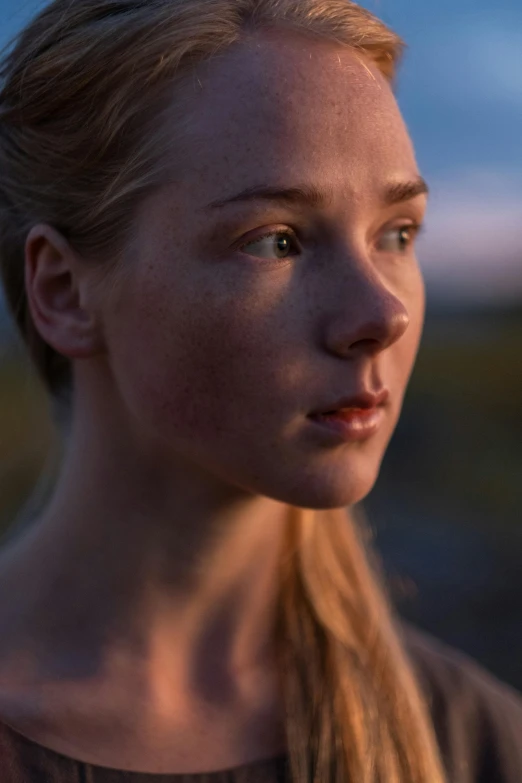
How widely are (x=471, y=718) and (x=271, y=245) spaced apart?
2.86 feet

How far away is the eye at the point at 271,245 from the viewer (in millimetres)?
1490

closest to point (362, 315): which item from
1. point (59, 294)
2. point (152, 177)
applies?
point (152, 177)

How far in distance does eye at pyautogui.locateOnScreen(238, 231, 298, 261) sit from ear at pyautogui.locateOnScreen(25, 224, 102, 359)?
0.30 metres

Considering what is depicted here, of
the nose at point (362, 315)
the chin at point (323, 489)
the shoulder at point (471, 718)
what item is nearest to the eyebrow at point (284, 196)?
the nose at point (362, 315)

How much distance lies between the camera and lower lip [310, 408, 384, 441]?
1495 millimetres

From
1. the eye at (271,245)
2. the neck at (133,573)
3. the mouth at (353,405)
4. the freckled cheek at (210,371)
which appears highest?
the eye at (271,245)

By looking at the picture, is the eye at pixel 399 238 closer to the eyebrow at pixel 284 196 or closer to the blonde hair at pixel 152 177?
the eyebrow at pixel 284 196

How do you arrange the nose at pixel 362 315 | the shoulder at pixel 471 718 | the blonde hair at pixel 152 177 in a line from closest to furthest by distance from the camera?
the nose at pixel 362 315 < the blonde hair at pixel 152 177 < the shoulder at pixel 471 718

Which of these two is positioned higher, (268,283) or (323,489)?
(268,283)

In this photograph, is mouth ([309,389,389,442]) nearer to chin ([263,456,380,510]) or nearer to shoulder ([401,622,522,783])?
chin ([263,456,380,510])

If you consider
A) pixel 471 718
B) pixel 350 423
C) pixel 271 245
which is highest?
pixel 271 245

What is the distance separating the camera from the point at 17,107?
5.48 feet

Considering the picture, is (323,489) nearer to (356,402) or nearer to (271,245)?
(356,402)

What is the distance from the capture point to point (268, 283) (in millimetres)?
1482
